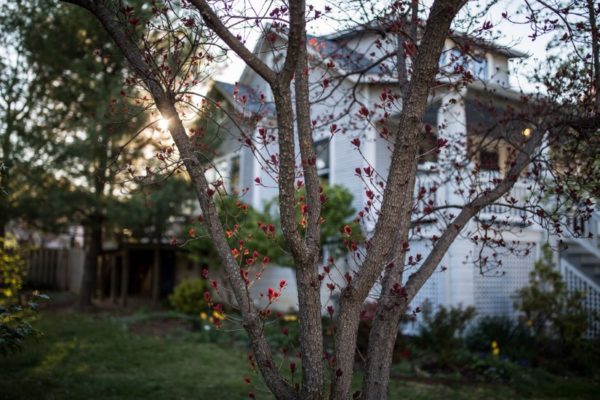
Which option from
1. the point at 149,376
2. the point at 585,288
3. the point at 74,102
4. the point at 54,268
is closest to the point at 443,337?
the point at 585,288

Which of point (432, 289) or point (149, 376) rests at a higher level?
point (432, 289)

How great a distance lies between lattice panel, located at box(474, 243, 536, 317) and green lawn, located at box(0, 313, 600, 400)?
2.59 m

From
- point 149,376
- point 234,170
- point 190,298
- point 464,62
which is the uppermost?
point 234,170

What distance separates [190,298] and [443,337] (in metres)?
6.98

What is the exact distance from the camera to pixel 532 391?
704 centimetres

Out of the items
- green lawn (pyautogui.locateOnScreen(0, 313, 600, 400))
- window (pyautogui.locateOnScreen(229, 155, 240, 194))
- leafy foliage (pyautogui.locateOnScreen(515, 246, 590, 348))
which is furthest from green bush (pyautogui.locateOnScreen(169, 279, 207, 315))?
leafy foliage (pyautogui.locateOnScreen(515, 246, 590, 348))

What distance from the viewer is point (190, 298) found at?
44.6 feet

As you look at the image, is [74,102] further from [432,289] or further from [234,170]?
[432,289]

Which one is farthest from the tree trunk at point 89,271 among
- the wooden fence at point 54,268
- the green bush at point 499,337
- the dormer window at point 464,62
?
the dormer window at point 464,62

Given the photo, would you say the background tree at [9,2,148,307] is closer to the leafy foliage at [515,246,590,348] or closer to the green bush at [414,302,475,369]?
the green bush at [414,302,475,369]

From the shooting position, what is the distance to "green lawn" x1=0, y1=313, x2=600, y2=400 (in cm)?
641

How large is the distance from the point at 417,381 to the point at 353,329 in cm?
464

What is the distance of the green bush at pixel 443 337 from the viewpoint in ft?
27.2

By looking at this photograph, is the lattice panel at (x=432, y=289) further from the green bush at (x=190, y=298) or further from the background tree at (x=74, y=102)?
the background tree at (x=74, y=102)
